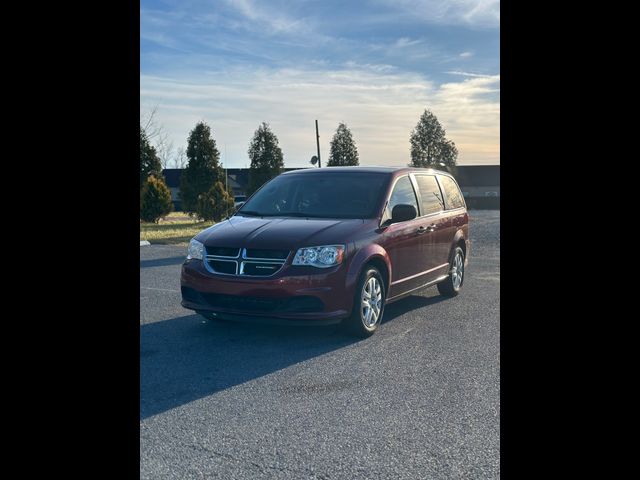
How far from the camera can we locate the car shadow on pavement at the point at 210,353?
182 inches

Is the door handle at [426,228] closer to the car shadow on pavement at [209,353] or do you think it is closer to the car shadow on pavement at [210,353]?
the car shadow on pavement at [210,353]

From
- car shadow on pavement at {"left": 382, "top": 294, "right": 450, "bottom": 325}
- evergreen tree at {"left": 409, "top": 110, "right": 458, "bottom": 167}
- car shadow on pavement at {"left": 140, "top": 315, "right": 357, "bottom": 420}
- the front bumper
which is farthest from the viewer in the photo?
evergreen tree at {"left": 409, "top": 110, "right": 458, "bottom": 167}

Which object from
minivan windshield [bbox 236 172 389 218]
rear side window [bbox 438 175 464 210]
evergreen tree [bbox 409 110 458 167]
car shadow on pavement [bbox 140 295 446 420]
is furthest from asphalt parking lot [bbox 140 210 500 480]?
evergreen tree [bbox 409 110 458 167]

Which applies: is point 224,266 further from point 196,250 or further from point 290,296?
point 290,296

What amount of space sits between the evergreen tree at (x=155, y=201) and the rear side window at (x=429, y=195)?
15.4m

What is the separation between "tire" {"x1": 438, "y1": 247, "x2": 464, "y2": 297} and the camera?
338 inches

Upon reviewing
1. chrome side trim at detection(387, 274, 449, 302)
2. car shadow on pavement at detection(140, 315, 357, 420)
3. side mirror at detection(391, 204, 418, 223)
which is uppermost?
side mirror at detection(391, 204, 418, 223)

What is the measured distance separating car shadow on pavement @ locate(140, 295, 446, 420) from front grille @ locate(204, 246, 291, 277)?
726 millimetres

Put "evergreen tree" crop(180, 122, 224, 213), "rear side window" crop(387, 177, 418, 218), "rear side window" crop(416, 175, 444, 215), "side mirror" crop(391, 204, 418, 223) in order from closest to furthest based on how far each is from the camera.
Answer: "side mirror" crop(391, 204, 418, 223) → "rear side window" crop(387, 177, 418, 218) → "rear side window" crop(416, 175, 444, 215) → "evergreen tree" crop(180, 122, 224, 213)

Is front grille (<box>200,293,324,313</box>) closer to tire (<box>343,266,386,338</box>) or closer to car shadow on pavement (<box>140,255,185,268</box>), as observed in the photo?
tire (<box>343,266,386,338</box>)

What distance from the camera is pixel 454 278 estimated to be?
28.5 feet

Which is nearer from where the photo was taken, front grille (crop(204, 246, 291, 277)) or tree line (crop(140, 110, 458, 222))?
front grille (crop(204, 246, 291, 277))

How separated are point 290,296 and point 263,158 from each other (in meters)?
9.75
